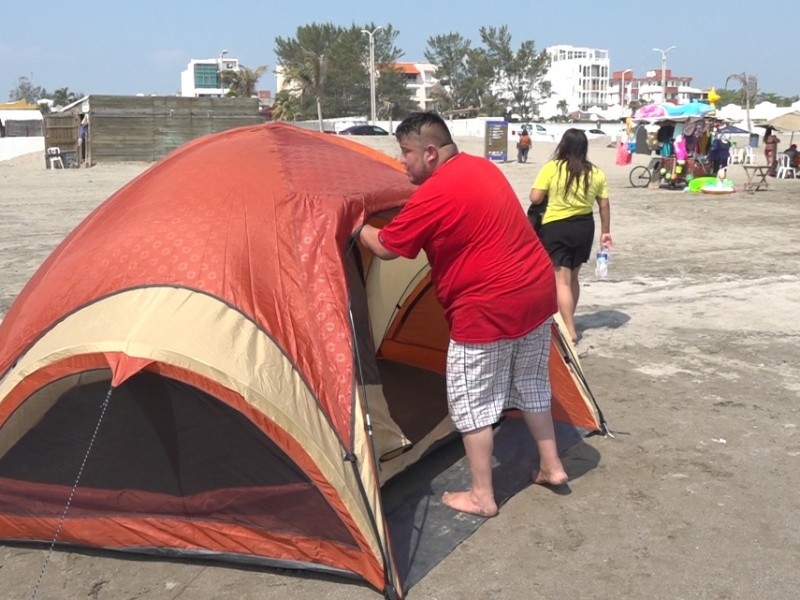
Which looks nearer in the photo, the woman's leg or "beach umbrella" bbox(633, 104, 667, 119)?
the woman's leg

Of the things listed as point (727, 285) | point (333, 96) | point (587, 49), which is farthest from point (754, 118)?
point (587, 49)

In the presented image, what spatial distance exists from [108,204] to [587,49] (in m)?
177

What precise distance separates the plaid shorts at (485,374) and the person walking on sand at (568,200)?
8.01ft

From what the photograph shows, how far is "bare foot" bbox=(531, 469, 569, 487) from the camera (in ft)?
13.6

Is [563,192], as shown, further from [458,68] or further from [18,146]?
[458,68]

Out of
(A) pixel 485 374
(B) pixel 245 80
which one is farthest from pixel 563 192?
(B) pixel 245 80

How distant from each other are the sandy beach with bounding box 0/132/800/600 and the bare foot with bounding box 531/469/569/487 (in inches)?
2.2

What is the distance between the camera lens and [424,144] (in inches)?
148

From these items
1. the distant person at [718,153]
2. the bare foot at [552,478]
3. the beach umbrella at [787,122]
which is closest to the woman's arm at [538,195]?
the bare foot at [552,478]

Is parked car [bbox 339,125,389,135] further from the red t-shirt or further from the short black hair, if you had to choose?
the red t-shirt

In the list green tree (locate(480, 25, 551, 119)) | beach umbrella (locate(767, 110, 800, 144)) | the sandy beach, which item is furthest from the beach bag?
green tree (locate(480, 25, 551, 119))

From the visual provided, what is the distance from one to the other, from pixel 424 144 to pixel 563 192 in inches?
106

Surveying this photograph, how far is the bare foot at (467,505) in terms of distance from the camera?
3.96m

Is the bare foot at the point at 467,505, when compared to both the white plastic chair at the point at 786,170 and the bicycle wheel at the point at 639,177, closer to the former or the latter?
the bicycle wheel at the point at 639,177
